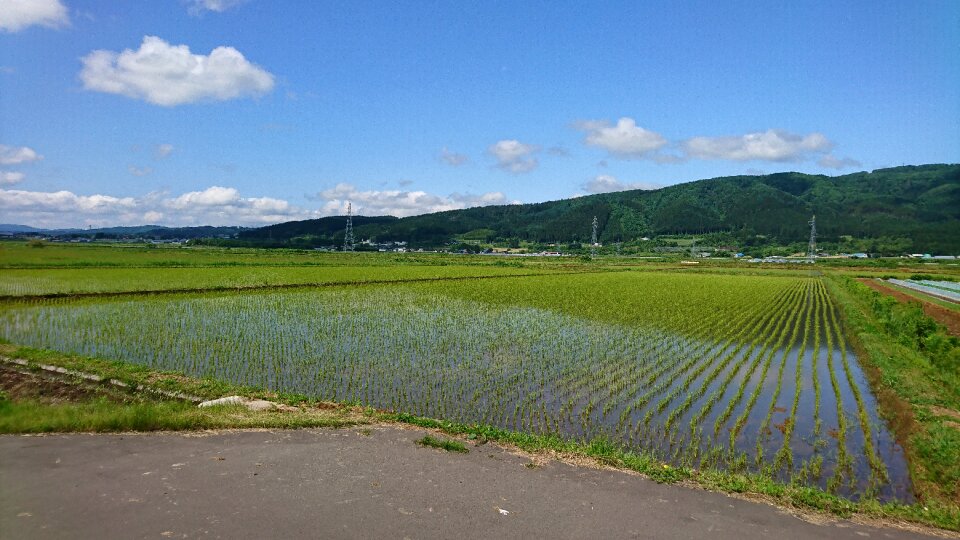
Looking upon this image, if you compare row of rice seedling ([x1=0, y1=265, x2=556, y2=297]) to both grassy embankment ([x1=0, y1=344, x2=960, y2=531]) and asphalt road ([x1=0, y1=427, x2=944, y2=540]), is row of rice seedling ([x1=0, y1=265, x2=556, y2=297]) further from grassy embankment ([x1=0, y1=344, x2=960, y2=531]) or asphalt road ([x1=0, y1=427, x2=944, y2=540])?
asphalt road ([x1=0, y1=427, x2=944, y2=540])

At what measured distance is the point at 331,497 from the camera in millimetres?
5898

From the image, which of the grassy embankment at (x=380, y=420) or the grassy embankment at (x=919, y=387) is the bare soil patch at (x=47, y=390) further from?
the grassy embankment at (x=919, y=387)

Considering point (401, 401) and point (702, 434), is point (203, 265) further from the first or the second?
point (702, 434)

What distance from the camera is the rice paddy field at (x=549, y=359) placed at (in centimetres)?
932

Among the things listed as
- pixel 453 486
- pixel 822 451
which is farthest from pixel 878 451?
pixel 453 486

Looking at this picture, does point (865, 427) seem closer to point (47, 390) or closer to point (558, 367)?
point (558, 367)

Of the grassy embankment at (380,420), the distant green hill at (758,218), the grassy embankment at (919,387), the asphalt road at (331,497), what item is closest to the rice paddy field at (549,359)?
the grassy embankment at (919,387)

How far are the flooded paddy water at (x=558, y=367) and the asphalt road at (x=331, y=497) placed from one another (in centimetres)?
226

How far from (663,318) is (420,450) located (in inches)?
796

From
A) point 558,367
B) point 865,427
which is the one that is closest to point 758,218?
point 558,367

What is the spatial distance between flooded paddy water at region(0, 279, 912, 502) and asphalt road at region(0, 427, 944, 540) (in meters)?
2.26

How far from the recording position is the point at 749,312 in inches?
1120

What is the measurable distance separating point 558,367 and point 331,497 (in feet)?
30.6

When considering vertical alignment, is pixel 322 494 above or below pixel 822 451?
above
